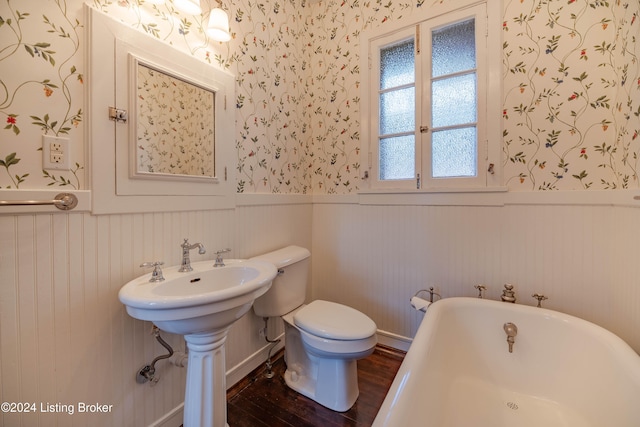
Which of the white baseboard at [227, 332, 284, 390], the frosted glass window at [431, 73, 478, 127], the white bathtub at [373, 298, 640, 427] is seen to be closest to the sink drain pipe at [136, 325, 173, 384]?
the white baseboard at [227, 332, 284, 390]

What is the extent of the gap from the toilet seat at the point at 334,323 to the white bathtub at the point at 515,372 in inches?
11.9

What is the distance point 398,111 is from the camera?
1.83 metres

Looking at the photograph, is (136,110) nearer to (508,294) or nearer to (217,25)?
(217,25)

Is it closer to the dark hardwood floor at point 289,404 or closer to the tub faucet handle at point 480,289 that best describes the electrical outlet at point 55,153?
the dark hardwood floor at point 289,404

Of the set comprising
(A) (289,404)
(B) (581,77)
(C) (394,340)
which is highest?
(B) (581,77)

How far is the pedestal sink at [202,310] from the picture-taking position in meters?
0.84

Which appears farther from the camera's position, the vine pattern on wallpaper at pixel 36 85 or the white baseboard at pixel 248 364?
the white baseboard at pixel 248 364

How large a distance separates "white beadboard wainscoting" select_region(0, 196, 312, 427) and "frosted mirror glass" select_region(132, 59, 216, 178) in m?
0.23

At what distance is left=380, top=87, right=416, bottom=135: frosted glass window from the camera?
178 centimetres

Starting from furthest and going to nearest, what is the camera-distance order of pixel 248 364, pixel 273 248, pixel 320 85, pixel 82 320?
pixel 320 85 → pixel 273 248 → pixel 248 364 → pixel 82 320

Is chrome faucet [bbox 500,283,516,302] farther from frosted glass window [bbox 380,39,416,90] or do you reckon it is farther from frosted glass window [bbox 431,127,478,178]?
frosted glass window [bbox 380,39,416,90]

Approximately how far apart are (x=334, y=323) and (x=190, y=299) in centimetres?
79

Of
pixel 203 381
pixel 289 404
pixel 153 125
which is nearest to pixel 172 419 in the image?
pixel 203 381

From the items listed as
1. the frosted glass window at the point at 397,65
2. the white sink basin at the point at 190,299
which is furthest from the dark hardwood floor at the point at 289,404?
the frosted glass window at the point at 397,65
